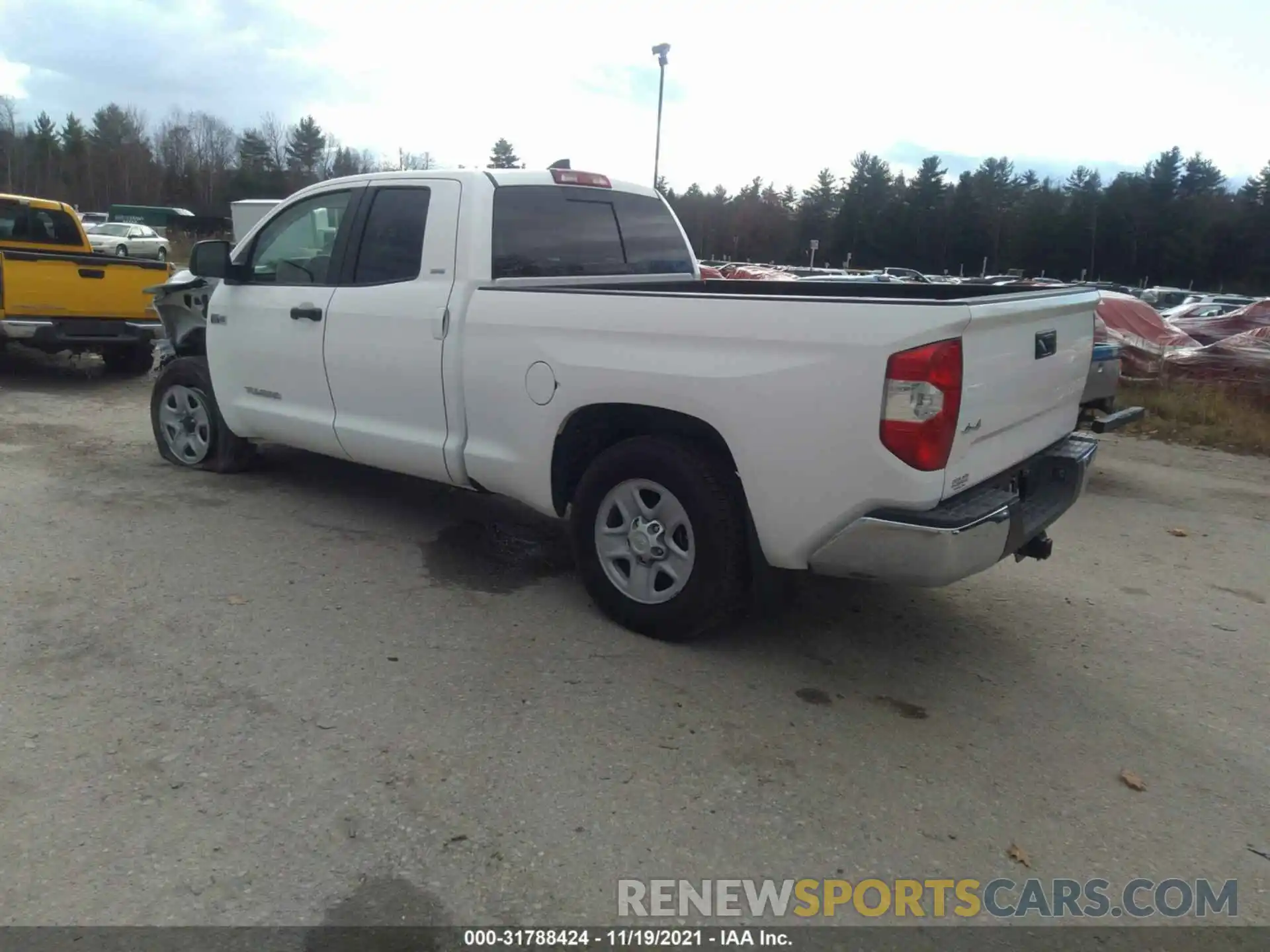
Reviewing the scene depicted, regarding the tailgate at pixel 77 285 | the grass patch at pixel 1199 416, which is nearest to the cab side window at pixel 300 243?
the tailgate at pixel 77 285

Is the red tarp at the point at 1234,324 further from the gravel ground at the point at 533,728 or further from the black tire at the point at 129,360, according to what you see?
the black tire at the point at 129,360

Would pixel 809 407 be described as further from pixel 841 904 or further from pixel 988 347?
pixel 841 904

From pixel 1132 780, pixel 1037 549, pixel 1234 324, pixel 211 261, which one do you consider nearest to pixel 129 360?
pixel 211 261

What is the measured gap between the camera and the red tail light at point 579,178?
5.16 meters

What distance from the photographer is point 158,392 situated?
22.3ft

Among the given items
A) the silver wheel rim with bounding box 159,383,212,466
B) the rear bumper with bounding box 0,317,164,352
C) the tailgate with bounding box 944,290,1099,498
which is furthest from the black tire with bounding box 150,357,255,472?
the tailgate with bounding box 944,290,1099,498

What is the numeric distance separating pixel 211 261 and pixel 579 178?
2343 millimetres

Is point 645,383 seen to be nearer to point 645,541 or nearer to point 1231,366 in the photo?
point 645,541

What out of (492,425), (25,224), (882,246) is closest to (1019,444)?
(492,425)

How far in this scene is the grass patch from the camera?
9836mm

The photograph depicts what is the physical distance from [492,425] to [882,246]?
270ft

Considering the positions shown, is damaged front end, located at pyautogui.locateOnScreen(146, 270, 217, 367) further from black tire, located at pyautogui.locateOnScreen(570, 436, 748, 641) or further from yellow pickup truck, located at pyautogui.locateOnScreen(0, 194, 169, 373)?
black tire, located at pyautogui.locateOnScreen(570, 436, 748, 641)

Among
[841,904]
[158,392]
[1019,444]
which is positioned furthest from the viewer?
[158,392]

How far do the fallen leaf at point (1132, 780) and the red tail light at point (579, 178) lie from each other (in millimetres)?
3815
